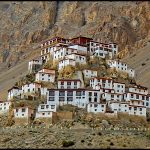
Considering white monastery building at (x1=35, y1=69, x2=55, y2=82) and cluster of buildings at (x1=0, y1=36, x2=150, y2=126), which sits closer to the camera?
cluster of buildings at (x1=0, y1=36, x2=150, y2=126)

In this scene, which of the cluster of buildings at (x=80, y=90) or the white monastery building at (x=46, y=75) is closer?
the cluster of buildings at (x=80, y=90)

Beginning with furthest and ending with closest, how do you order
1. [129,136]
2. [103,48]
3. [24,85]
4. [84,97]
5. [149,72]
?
[149,72], [103,48], [24,85], [84,97], [129,136]

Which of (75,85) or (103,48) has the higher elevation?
(103,48)

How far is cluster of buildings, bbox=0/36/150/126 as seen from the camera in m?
110

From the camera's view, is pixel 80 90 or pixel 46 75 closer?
pixel 80 90

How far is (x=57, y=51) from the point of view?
4919 inches

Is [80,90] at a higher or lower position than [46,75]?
lower

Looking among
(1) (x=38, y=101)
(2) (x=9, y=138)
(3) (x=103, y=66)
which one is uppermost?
(3) (x=103, y=66)

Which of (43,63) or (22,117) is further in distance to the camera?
(43,63)

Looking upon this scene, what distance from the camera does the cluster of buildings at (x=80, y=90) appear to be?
10971cm

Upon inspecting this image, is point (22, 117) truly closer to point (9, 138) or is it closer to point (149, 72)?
point (9, 138)

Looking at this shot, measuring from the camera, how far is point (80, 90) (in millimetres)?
111062

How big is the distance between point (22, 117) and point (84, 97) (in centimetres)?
1237

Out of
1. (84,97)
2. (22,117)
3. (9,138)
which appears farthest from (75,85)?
(9,138)
